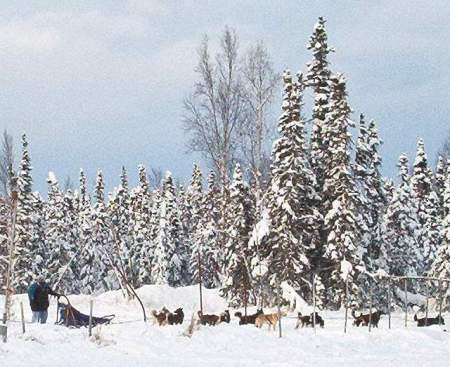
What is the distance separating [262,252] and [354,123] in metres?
7.16

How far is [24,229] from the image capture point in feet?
133

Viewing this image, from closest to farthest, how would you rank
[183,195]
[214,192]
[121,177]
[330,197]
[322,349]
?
[322,349], [330,197], [214,192], [121,177], [183,195]

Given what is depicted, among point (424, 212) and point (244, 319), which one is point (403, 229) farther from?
point (244, 319)

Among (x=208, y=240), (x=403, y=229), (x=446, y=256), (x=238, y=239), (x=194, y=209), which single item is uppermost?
(x=194, y=209)

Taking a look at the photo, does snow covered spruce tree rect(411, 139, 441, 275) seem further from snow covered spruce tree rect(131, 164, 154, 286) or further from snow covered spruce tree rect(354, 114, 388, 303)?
snow covered spruce tree rect(131, 164, 154, 286)

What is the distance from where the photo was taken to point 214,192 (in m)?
50.2

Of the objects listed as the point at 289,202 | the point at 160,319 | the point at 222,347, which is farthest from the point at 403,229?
the point at 222,347

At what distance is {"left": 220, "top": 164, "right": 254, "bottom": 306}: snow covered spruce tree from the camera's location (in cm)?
3278

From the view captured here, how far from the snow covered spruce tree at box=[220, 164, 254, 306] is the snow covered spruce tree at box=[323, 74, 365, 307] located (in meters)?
4.04

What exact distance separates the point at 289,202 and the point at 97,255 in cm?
2494

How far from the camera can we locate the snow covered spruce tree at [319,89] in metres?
31.7

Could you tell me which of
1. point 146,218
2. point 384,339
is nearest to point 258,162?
point 384,339

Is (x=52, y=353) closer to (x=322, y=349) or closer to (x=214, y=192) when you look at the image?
(x=322, y=349)

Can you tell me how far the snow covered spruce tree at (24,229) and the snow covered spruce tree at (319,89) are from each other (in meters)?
18.0
